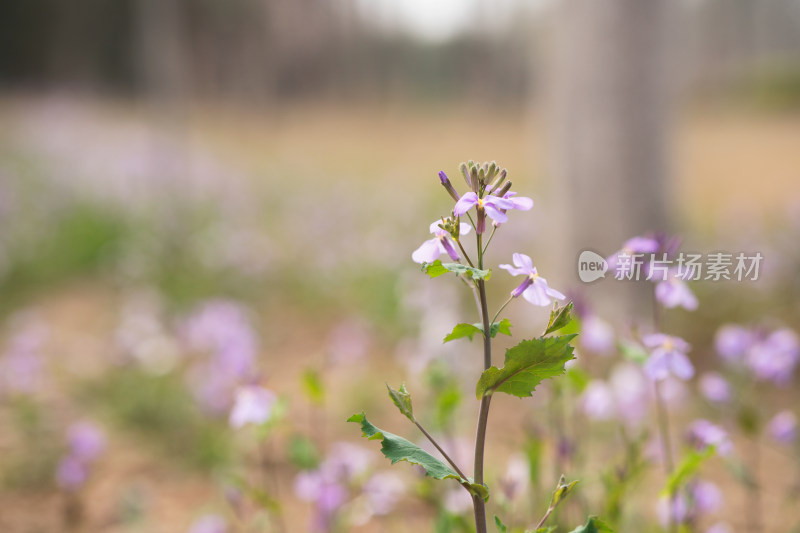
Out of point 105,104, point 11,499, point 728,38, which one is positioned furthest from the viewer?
point 728,38

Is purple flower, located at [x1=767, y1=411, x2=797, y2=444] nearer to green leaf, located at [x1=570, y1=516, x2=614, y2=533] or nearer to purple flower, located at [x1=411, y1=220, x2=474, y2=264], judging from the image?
green leaf, located at [x1=570, y1=516, x2=614, y2=533]

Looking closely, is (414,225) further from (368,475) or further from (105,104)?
(105,104)

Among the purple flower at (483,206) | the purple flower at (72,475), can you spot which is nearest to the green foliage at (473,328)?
the purple flower at (483,206)

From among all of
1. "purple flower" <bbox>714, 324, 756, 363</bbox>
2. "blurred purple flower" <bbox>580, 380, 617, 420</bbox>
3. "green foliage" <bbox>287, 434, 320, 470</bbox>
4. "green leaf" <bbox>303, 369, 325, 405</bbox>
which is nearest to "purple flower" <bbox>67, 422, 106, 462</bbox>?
"green foliage" <bbox>287, 434, 320, 470</bbox>

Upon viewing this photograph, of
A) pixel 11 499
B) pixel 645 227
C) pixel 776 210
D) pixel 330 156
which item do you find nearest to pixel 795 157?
pixel 776 210

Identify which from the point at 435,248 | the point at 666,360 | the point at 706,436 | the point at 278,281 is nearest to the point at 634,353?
the point at 666,360

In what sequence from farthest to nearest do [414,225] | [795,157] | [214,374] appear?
[795,157], [414,225], [214,374]

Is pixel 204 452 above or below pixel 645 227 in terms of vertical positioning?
below
